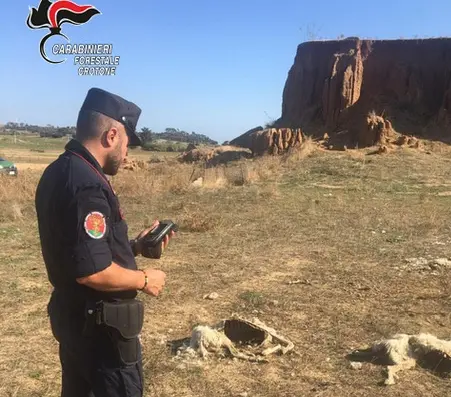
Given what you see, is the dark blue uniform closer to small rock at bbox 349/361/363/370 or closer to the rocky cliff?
small rock at bbox 349/361/363/370

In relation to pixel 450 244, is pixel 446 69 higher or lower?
higher

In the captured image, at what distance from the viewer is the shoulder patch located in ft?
6.35

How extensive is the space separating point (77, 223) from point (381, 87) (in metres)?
28.7

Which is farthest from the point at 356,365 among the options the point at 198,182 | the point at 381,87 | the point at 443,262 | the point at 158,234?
the point at 381,87

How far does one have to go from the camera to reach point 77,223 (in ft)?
6.32

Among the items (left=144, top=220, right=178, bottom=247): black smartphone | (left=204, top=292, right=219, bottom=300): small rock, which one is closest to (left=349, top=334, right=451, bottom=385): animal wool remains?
(left=204, top=292, right=219, bottom=300): small rock

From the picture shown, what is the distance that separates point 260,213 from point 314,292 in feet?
16.8

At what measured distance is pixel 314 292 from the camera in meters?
5.86

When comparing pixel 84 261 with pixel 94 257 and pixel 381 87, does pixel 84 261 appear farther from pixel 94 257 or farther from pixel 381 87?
pixel 381 87

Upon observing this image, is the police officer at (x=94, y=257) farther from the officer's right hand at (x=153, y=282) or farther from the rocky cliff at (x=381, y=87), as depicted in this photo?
the rocky cliff at (x=381, y=87)

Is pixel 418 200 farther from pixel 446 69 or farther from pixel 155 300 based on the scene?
pixel 446 69

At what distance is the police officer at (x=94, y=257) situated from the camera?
1.95 meters

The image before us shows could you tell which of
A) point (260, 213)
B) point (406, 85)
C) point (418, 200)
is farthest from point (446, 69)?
point (260, 213)

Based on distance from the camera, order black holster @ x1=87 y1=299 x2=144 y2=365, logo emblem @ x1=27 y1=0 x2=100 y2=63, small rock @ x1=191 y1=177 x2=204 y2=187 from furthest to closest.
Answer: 1. small rock @ x1=191 y1=177 x2=204 y2=187
2. logo emblem @ x1=27 y1=0 x2=100 y2=63
3. black holster @ x1=87 y1=299 x2=144 y2=365
